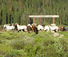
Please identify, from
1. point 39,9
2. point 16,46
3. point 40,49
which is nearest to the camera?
point 40,49

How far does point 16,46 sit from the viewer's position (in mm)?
8406

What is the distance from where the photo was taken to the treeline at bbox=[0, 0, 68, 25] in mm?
38500

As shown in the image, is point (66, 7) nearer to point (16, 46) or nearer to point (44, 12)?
point (44, 12)

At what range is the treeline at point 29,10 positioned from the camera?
38.5 metres

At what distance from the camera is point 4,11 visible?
3850 centimetres

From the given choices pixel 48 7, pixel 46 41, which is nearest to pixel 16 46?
pixel 46 41

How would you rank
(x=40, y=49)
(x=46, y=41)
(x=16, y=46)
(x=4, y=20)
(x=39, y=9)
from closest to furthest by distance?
1. (x=40, y=49)
2. (x=46, y=41)
3. (x=16, y=46)
4. (x=4, y=20)
5. (x=39, y=9)

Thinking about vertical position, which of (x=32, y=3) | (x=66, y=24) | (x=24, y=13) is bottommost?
(x=66, y=24)

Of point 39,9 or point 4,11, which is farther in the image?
point 39,9

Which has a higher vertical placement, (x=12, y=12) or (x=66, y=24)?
(x=12, y=12)

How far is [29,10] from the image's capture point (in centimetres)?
4028

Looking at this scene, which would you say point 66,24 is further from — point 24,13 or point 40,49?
point 40,49

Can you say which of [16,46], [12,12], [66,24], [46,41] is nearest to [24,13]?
[12,12]

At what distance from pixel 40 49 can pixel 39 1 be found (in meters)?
39.5
